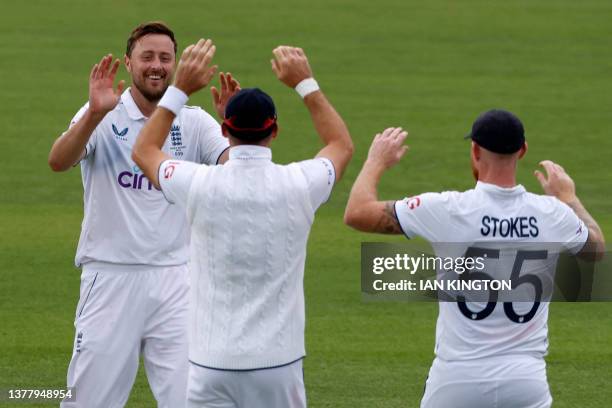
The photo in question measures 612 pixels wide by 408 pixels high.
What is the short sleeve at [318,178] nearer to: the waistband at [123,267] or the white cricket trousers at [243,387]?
the white cricket trousers at [243,387]

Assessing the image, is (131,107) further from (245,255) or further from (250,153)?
(245,255)

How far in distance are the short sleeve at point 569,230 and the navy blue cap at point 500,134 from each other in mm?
355

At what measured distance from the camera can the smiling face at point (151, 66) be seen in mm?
7379

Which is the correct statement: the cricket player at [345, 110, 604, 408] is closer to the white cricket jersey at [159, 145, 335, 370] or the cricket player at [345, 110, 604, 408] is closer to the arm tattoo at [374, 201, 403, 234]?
the arm tattoo at [374, 201, 403, 234]

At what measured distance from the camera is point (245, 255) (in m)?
5.79

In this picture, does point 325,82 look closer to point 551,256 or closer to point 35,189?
point 35,189

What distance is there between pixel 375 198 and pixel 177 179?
87cm

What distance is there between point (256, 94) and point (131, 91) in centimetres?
179

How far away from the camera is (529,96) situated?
1880cm

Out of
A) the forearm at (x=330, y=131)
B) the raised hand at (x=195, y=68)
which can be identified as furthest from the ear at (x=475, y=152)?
the raised hand at (x=195, y=68)

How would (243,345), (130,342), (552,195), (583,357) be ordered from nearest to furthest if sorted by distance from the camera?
(243,345)
(552,195)
(130,342)
(583,357)

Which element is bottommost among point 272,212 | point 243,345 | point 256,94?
point 243,345

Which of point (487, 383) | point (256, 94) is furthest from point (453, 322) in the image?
point (256, 94)

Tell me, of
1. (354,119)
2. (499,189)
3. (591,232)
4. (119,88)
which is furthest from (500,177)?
(354,119)
